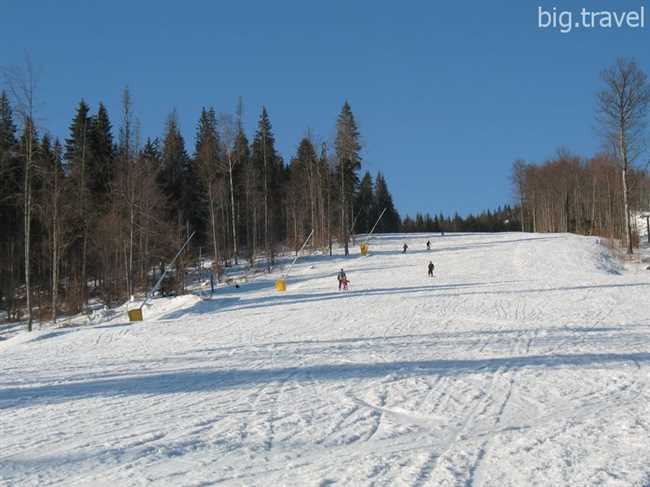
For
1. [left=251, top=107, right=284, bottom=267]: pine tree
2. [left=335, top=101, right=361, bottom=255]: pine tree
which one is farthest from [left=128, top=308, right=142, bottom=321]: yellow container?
[left=335, top=101, right=361, bottom=255]: pine tree

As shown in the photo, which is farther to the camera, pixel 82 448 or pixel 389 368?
pixel 389 368

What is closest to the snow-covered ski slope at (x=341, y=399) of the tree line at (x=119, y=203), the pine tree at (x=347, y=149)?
the tree line at (x=119, y=203)

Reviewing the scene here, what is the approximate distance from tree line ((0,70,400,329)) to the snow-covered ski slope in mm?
12555

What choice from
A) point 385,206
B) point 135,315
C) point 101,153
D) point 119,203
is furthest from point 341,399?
point 385,206

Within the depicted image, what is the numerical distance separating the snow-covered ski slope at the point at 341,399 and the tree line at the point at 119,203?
494 inches

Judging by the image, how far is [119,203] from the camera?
3400 cm

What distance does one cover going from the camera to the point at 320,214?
192 feet

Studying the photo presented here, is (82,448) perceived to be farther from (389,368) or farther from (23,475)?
(389,368)

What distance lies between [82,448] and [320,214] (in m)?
52.4

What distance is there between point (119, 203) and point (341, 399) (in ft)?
95.1

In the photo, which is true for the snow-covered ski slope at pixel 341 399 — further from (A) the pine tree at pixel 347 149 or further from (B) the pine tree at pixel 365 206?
(B) the pine tree at pixel 365 206

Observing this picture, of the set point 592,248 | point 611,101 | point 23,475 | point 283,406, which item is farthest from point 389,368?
point 592,248

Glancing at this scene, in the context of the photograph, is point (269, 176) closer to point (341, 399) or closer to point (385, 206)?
point (385, 206)

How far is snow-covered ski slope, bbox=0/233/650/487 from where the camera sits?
5590 mm
